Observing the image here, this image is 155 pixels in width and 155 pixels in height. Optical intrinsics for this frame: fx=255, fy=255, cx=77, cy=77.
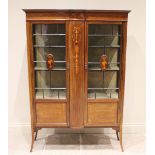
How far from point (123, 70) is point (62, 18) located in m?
0.81

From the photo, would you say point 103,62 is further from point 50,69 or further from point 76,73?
point 50,69

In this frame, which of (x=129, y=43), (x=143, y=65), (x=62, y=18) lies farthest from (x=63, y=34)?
(x=143, y=65)

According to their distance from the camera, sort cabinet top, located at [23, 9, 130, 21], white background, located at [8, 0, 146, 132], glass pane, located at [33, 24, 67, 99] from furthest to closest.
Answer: white background, located at [8, 0, 146, 132], glass pane, located at [33, 24, 67, 99], cabinet top, located at [23, 9, 130, 21]

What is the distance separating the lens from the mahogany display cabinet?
257cm

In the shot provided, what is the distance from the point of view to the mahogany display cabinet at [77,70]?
8.42ft

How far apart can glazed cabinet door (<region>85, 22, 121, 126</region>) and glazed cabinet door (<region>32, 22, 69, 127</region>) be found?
25 centimetres

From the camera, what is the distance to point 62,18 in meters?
2.53

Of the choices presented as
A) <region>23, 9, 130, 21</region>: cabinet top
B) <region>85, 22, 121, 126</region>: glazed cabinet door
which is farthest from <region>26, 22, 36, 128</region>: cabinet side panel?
<region>85, 22, 121, 126</region>: glazed cabinet door

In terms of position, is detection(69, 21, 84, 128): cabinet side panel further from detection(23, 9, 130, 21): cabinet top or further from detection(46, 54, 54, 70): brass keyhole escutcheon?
detection(46, 54, 54, 70): brass keyhole escutcheon

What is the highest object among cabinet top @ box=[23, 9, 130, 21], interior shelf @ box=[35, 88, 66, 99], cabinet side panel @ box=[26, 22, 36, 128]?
cabinet top @ box=[23, 9, 130, 21]

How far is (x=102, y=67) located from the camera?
106 inches

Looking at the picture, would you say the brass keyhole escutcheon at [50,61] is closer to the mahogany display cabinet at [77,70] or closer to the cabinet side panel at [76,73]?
the mahogany display cabinet at [77,70]

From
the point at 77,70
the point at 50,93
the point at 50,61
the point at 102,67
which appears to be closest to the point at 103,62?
the point at 102,67
